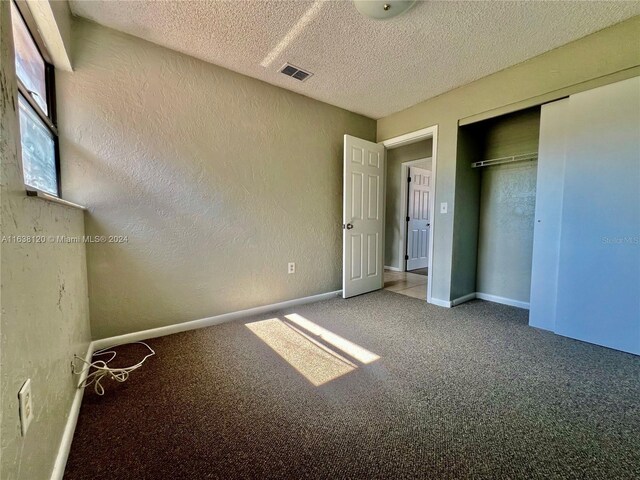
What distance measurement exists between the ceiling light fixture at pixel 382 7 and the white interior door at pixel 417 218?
354cm

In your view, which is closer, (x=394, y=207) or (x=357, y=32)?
(x=357, y=32)

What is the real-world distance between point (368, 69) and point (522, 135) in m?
1.91

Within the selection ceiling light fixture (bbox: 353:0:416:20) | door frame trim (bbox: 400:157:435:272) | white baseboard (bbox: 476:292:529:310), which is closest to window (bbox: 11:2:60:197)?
ceiling light fixture (bbox: 353:0:416:20)

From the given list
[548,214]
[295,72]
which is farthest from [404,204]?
[295,72]

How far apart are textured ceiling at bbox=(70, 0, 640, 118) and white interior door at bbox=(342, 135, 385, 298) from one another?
908 millimetres

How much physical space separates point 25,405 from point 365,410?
129 centimetres

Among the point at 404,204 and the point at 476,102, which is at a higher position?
the point at 476,102

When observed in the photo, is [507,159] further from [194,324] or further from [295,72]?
[194,324]

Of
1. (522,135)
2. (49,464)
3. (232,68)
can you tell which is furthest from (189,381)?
(522,135)

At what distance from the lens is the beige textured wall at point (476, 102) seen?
6.23ft

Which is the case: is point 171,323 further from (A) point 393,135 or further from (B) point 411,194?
(B) point 411,194

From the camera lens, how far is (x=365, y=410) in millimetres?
1338

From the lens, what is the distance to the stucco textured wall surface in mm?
1909

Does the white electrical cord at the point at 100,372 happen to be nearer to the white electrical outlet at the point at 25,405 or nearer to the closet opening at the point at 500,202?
the white electrical outlet at the point at 25,405
